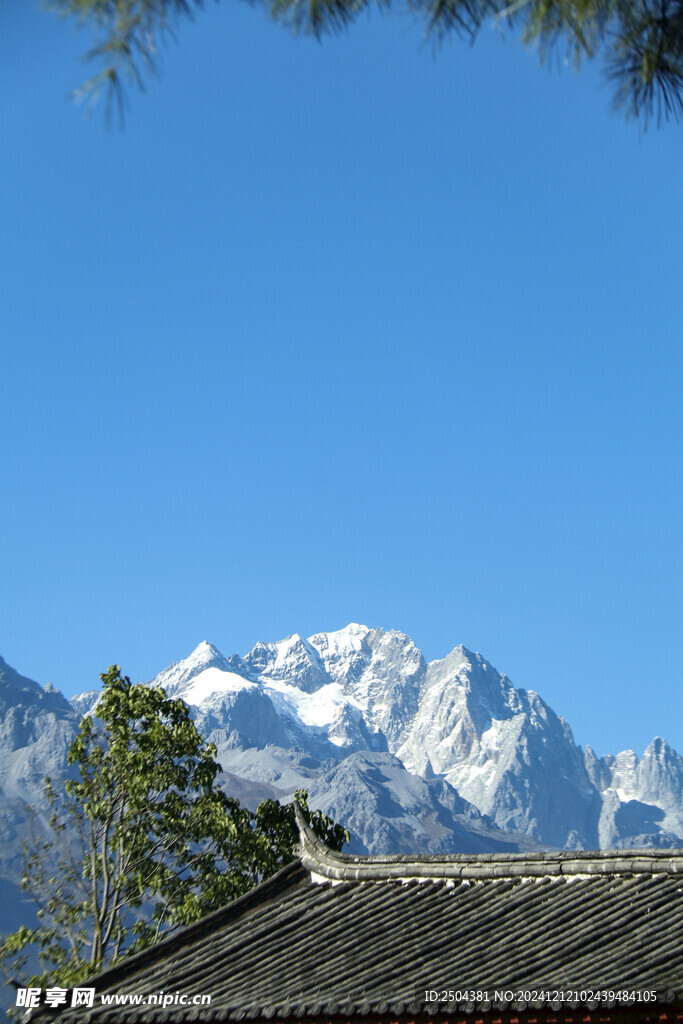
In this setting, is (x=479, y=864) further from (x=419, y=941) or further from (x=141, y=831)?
(x=141, y=831)

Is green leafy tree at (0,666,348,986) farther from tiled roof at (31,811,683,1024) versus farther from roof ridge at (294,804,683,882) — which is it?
tiled roof at (31,811,683,1024)

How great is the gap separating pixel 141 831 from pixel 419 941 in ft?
46.3

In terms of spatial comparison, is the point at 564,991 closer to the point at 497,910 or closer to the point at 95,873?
the point at 497,910

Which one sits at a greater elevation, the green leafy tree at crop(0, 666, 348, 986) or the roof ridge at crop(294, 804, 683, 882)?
the green leafy tree at crop(0, 666, 348, 986)

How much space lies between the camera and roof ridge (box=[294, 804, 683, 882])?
12445mm

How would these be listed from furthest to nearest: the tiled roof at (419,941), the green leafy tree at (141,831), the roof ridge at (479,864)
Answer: the green leafy tree at (141,831) < the roof ridge at (479,864) < the tiled roof at (419,941)

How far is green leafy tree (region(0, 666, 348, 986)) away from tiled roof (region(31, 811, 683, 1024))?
10081 millimetres

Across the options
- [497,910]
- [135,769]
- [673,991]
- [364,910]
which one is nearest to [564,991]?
[673,991]

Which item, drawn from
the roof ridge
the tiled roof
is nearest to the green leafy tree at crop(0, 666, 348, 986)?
the roof ridge

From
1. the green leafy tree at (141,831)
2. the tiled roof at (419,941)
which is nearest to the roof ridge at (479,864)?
the tiled roof at (419,941)

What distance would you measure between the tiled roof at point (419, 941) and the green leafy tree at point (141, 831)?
1008cm

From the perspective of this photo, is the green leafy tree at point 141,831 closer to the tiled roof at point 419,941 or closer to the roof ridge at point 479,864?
the roof ridge at point 479,864

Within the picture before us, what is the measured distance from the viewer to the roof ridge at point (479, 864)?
12.4 m

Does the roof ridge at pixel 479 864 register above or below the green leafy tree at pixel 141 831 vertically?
below
